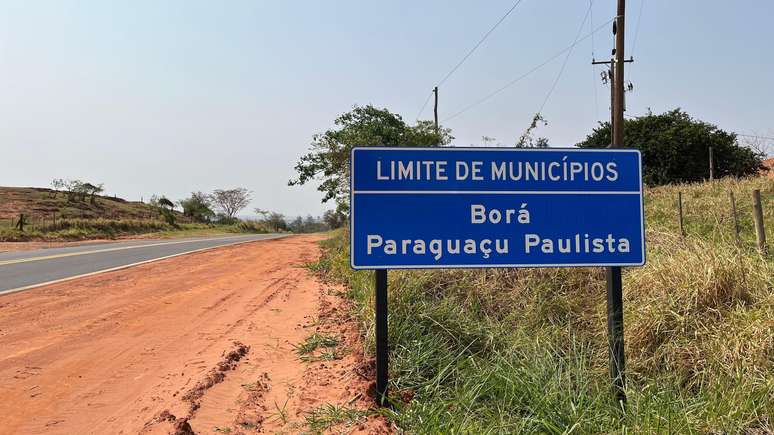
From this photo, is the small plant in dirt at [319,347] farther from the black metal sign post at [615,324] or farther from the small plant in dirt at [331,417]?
the black metal sign post at [615,324]

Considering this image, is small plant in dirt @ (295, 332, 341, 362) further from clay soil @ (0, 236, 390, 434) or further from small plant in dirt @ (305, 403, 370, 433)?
small plant in dirt @ (305, 403, 370, 433)

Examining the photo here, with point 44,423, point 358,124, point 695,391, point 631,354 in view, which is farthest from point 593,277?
point 358,124

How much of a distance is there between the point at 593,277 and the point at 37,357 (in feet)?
18.7

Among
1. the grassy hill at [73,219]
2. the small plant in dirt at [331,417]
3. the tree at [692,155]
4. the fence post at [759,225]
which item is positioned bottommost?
the small plant in dirt at [331,417]

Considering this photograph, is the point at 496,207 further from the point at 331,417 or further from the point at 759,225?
the point at 759,225

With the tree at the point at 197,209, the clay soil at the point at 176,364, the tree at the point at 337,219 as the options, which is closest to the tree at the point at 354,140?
the tree at the point at 337,219

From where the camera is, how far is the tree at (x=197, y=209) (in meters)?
64.1

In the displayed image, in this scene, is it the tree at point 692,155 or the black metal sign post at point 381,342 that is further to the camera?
the tree at point 692,155

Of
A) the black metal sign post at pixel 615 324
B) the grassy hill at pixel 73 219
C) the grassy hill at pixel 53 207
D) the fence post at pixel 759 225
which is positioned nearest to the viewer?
the black metal sign post at pixel 615 324

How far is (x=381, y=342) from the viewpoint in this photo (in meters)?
3.30

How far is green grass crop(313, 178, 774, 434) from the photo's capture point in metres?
2.83

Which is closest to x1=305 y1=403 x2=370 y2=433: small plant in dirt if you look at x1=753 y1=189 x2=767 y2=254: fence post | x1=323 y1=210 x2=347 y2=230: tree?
x1=753 y1=189 x2=767 y2=254: fence post

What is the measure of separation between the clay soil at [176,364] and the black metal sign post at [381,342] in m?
0.12

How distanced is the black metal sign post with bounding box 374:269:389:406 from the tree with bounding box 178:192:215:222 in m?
63.6
